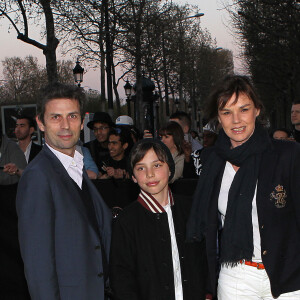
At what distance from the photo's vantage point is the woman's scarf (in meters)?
2.89

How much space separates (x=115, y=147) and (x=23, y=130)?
84.7 inches

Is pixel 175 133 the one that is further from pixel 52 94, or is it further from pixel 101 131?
pixel 52 94

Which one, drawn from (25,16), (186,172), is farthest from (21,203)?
(25,16)

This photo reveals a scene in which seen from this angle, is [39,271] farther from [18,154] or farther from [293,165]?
[18,154]

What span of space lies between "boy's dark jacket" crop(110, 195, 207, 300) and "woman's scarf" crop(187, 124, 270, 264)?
156mm

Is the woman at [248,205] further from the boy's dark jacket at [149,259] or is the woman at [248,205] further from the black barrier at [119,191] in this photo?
the black barrier at [119,191]

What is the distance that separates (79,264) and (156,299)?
2.03 feet

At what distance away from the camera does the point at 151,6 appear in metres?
28.6

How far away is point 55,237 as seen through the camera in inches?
105

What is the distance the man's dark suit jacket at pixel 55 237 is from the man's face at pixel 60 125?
88 mm

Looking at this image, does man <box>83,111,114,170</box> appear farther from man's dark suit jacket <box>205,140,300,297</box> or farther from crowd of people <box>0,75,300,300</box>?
man's dark suit jacket <box>205,140,300,297</box>

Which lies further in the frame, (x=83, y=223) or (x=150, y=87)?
(x=150, y=87)

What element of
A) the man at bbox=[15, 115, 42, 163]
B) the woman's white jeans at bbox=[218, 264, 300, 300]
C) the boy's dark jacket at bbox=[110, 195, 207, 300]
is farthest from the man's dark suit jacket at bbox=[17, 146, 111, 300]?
the man at bbox=[15, 115, 42, 163]

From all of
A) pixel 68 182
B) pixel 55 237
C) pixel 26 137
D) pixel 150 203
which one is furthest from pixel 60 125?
pixel 26 137
